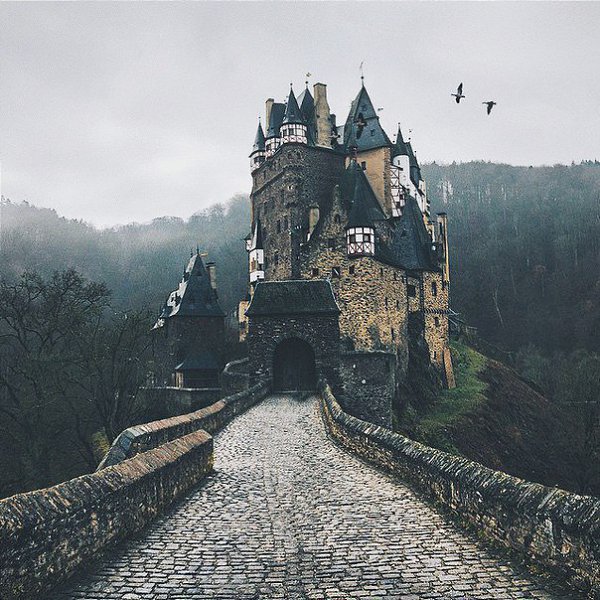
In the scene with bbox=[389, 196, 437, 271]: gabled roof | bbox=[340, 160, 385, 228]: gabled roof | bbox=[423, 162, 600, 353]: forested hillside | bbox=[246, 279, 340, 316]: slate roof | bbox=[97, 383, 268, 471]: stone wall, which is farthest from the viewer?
bbox=[423, 162, 600, 353]: forested hillside

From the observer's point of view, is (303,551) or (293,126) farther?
(293,126)

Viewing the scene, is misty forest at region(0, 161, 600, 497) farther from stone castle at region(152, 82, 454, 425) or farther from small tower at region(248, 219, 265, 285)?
small tower at region(248, 219, 265, 285)

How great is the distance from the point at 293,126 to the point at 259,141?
7.64 metres

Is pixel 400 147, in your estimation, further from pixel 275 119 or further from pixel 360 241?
pixel 360 241

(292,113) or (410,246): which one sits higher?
(292,113)

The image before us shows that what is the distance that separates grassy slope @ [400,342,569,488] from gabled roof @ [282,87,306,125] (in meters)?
21.7

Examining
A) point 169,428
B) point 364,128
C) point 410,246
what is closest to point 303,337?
point 169,428

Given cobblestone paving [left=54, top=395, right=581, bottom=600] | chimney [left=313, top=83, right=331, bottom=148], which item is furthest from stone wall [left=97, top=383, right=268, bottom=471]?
chimney [left=313, top=83, right=331, bottom=148]

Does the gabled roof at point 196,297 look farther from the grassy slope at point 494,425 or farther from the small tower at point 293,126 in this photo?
the grassy slope at point 494,425

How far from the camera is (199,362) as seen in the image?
152 feet

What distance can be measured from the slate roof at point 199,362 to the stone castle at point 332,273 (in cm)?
9

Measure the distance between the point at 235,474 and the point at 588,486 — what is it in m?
29.1

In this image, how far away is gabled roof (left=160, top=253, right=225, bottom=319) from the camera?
159ft

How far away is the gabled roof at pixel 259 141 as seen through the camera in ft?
178
